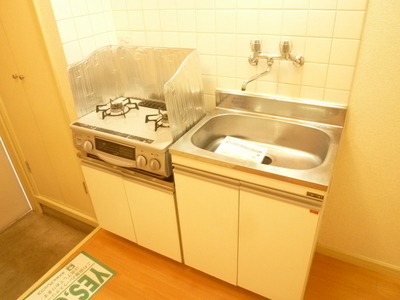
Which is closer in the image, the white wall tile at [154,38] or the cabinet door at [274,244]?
the cabinet door at [274,244]

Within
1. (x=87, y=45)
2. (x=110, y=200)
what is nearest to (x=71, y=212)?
(x=110, y=200)

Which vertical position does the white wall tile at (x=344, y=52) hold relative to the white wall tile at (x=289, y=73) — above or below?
above

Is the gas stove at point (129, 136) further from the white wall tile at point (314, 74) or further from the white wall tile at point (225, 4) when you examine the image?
the white wall tile at point (314, 74)

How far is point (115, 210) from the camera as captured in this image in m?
1.85

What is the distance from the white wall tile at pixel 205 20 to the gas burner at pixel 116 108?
1.88 feet

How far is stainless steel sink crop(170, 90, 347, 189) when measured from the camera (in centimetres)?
137

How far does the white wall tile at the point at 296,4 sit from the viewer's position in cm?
132

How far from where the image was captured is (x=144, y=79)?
6.10 feet

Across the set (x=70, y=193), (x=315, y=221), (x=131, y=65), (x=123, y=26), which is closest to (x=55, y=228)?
(x=70, y=193)

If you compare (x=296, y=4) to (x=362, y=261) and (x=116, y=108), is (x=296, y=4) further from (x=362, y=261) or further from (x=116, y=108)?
(x=362, y=261)

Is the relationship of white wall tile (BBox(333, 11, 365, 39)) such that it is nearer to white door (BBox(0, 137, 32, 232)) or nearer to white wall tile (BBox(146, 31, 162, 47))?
white wall tile (BBox(146, 31, 162, 47))

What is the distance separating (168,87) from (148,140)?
27 centimetres

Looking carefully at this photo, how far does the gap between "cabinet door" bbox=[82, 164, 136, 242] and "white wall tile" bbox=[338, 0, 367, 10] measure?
1312 mm

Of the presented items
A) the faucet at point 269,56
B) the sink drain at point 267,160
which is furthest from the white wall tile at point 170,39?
the sink drain at point 267,160
